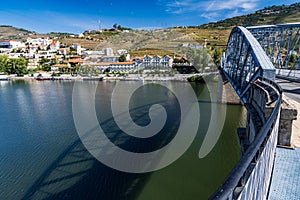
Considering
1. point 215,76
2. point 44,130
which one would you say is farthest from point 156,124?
point 215,76

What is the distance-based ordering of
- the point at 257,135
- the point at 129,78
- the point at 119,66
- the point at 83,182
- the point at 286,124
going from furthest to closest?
1. the point at 119,66
2. the point at 129,78
3. the point at 83,182
4. the point at 286,124
5. the point at 257,135

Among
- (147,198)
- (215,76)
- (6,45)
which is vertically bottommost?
(147,198)

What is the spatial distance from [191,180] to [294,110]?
643 cm

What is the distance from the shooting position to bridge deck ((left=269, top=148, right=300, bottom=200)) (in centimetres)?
312

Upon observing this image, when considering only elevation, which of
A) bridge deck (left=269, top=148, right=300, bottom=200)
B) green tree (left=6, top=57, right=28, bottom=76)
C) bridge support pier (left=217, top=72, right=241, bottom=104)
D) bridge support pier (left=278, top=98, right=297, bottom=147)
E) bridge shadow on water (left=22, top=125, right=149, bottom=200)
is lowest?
bridge shadow on water (left=22, top=125, right=149, bottom=200)

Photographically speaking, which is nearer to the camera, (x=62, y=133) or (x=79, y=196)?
(x=79, y=196)

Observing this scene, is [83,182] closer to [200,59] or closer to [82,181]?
[82,181]

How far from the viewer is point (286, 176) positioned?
3.51 metres

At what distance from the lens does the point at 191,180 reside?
960 cm

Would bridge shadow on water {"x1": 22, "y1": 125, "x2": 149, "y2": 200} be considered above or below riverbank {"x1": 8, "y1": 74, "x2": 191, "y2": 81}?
below

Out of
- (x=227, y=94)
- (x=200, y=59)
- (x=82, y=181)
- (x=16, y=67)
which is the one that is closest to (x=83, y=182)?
(x=82, y=181)

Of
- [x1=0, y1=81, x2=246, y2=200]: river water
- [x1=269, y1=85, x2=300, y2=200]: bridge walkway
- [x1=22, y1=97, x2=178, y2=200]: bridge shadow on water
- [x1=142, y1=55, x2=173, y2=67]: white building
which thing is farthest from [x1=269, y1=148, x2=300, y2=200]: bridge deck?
[x1=142, y1=55, x2=173, y2=67]: white building

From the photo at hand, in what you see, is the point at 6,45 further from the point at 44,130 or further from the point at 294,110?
the point at 294,110

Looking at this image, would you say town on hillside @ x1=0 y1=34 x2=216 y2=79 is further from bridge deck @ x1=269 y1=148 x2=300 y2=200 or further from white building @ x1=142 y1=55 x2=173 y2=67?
bridge deck @ x1=269 y1=148 x2=300 y2=200
